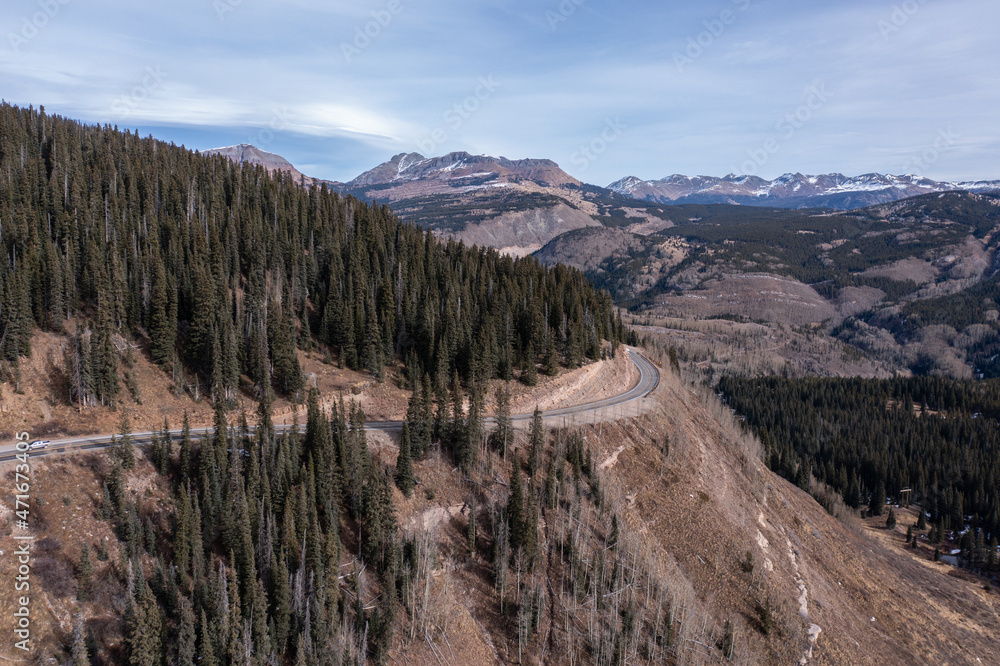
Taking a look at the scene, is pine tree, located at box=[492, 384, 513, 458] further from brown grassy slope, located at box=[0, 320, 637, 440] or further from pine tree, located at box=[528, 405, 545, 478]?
brown grassy slope, located at box=[0, 320, 637, 440]

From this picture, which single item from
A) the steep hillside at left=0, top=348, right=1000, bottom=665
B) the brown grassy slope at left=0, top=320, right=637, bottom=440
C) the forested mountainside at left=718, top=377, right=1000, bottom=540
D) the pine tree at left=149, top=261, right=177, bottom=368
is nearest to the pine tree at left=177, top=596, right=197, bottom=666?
the steep hillside at left=0, top=348, right=1000, bottom=665

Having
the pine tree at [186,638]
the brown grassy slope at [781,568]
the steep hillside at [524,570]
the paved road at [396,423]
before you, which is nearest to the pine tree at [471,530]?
the steep hillside at [524,570]

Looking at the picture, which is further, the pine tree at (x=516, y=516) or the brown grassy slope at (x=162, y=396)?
the pine tree at (x=516, y=516)

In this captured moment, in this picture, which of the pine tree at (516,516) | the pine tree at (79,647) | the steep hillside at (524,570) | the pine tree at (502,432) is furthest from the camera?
the pine tree at (502,432)

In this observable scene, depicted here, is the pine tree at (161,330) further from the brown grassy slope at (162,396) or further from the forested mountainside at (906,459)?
the forested mountainside at (906,459)

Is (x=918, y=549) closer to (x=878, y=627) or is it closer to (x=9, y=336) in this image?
(x=878, y=627)

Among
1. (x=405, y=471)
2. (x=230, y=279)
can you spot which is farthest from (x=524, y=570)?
(x=230, y=279)

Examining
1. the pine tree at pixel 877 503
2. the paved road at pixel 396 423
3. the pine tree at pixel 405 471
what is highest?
the paved road at pixel 396 423
